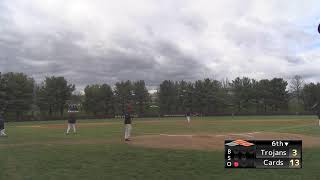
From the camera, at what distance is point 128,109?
859 inches

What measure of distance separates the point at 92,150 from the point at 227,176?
7.71 metres

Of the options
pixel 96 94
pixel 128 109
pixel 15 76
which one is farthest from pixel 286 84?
pixel 128 109

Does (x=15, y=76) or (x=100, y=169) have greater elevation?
(x=15, y=76)

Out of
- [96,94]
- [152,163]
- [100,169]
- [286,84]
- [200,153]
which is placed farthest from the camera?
[286,84]

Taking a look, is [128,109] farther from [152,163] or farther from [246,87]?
[246,87]
